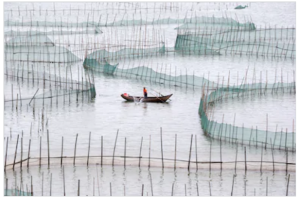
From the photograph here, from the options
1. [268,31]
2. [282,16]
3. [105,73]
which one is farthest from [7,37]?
[282,16]

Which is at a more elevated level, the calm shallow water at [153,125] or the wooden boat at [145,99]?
the wooden boat at [145,99]

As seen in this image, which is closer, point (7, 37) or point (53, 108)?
point (53, 108)

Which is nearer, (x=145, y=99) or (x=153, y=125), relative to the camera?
(x=153, y=125)

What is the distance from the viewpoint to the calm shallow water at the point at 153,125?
16.3 metres

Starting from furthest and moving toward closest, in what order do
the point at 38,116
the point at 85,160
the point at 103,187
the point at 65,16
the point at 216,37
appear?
the point at 65,16, the point at 216,37, the point at 38,116, the point at 85,160, the point at 103,187

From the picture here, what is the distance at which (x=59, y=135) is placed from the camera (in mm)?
21031

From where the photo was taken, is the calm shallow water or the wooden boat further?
the wooden boat

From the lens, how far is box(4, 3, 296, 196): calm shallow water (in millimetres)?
16281

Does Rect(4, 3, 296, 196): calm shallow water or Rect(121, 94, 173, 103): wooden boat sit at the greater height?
Rect(121, 94, 173, 103): wooden boat

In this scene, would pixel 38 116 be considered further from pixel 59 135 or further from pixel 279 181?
pixel 279 181

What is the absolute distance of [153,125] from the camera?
2258 centimetres

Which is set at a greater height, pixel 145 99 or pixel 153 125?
pixel 145 99

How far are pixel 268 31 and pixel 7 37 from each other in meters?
13.0

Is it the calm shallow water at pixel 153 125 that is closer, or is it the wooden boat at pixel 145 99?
the calm shallow water at pixel 153 125
